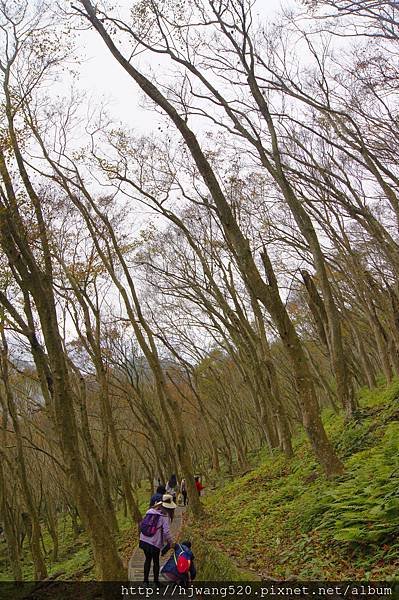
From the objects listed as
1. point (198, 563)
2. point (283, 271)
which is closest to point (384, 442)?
point (198, 563)

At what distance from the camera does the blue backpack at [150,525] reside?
7246mm

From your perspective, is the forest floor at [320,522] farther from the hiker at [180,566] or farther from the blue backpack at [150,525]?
the blue backpack at [150,525]

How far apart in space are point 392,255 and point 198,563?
939cm

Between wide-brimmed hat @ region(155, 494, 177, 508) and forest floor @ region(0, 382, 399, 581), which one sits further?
wide-brimmed hat @ region(155, 494, 177, 508)

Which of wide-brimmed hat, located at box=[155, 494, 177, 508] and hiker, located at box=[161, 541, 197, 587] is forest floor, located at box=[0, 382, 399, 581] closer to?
hiker, located at box=[161, 541, 197, 587]

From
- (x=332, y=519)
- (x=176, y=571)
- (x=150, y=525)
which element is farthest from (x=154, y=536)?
(x=332, y=519)

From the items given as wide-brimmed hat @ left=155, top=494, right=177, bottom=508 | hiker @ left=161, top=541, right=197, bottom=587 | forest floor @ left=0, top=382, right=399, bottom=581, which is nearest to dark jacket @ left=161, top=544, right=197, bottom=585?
hiker @ left=161, top=541, right=197, bottom=587

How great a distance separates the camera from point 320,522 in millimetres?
6285

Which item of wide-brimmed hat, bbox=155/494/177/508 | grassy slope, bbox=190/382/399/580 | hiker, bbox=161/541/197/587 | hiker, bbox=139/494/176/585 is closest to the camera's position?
grassy slope, bbox=190/382/399/580

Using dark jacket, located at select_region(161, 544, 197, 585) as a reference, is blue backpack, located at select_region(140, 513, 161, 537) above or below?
above

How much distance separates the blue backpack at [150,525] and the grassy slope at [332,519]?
45.7 inches

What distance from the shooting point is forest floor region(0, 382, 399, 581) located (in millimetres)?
4816

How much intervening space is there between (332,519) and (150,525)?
2.85 meters

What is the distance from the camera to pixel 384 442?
786 centimetres
